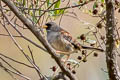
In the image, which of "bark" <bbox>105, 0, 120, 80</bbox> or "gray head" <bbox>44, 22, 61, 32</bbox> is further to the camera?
"gray head" <bbox>44, 22, 61, 32</bbox>

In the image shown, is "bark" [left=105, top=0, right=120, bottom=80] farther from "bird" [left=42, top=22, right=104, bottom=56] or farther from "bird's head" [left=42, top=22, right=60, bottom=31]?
"bird's head" [left=42, top=22, right=60, bottom=31]

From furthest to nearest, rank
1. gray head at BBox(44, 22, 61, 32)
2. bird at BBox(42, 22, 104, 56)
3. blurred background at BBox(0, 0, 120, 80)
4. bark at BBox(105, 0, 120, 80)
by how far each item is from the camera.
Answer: blurred background at BBox(0, 0, 120, 80), gray head at BBox(44, 22, 61, 32), bird at BBox(42, 22, 104, 56), bark at BBox(105, 0, 120, 80)

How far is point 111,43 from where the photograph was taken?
2393 millimetres

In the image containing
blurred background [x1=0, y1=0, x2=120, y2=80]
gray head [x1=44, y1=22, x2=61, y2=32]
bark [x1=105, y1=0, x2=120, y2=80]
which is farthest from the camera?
blurred background [x1=0, y1=0, x2=120, y2=80]

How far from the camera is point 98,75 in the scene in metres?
6.43

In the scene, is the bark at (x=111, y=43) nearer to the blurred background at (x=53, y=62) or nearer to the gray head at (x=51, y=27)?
the gray head at (x=51, y=27)

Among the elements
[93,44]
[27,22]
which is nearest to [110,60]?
[27,22]

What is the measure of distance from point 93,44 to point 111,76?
0.98 meters

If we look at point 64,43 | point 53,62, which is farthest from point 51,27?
point 53,62

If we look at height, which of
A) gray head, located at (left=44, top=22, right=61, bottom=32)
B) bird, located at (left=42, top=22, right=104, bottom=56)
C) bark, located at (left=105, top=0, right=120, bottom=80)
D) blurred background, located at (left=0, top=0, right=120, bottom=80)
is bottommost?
blurred background, located at (left=0, top=0, right=120, bottom=80)

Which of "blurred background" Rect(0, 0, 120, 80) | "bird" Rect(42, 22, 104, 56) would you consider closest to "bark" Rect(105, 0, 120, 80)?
"bird" Rect(42, 22, 104, 56)

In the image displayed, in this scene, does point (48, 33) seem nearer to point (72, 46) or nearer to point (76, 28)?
point (72, 46)

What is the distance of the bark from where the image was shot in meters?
2.35

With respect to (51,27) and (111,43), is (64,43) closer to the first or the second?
(51,27)
